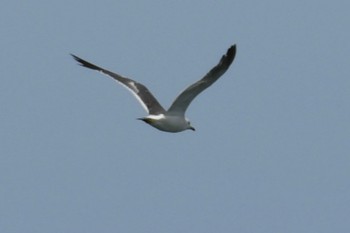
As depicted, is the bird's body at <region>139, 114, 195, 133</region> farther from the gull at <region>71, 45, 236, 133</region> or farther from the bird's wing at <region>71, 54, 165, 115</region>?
the bird's wing at <region>71, 54, 165, 115</region>

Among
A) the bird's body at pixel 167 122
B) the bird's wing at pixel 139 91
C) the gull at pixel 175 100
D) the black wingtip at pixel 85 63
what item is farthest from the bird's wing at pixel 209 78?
the black wingtip at pixel 85 63

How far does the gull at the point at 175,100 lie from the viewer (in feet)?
72.0

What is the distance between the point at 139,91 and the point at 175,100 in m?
3.03

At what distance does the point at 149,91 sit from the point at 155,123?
8.69ft

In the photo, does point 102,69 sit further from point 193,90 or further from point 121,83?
point 193,90

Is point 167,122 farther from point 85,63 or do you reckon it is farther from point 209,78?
point 85,63

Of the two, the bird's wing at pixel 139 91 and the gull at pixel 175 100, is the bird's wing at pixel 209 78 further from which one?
the bird's wing at pixel 139 91

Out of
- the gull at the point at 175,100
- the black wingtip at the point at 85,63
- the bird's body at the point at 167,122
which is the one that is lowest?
the bird's body at the point at 167,122

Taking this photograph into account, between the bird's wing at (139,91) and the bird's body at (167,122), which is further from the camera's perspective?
the bird's wing at (139,91)

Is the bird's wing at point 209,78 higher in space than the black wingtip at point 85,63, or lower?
lower

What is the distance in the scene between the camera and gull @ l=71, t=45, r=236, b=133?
21938mm

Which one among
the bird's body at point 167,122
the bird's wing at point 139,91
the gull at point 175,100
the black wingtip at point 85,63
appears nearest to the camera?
the gull at point 175,100

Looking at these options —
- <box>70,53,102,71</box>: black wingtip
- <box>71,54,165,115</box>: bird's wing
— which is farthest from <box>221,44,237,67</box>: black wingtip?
<box>70,53,102,71</box>: black wingtip

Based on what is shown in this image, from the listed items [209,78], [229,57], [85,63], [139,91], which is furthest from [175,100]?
[85,63]
